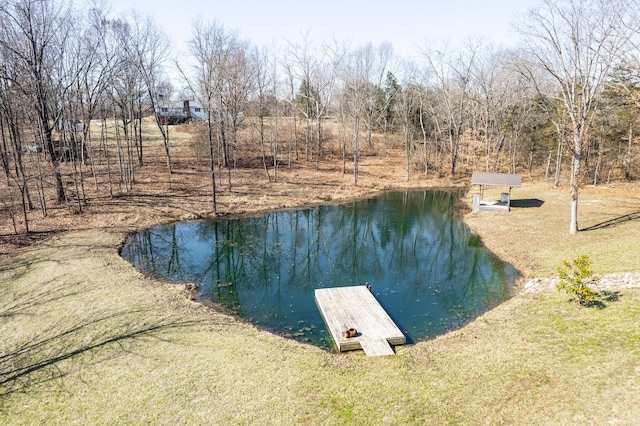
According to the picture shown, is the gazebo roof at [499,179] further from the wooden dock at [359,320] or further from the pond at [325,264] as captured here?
the wooden dock at [359,320]

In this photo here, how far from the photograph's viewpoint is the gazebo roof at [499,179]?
27.0 meters

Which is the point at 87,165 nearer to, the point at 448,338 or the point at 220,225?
the point at 220,225

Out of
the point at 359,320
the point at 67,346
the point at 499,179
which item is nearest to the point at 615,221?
the point at 499,179

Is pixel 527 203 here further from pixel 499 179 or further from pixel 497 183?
pixel 497 183

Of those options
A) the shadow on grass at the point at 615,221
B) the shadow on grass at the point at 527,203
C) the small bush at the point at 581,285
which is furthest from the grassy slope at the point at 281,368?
the shadow on grass at the point at 527,203

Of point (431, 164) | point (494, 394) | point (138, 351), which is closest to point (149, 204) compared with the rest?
point (138, 351)

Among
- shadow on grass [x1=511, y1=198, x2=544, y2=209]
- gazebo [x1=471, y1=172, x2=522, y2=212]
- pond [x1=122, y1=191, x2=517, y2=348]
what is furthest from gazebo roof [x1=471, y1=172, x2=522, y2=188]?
pond [x1=122, y1=191, x2=517, y2=348]

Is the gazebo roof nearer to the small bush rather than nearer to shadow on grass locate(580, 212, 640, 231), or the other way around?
shadow on grass locate(580, 212, 640, 231)

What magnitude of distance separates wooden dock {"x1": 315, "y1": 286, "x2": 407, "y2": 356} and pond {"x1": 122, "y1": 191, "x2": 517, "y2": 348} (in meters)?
0.50

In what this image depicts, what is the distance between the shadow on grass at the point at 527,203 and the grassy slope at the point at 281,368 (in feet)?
45.2

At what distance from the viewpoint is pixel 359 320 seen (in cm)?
1303

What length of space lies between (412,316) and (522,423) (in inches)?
247

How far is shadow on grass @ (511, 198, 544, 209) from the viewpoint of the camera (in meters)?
28.1

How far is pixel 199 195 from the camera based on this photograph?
3095 cm
